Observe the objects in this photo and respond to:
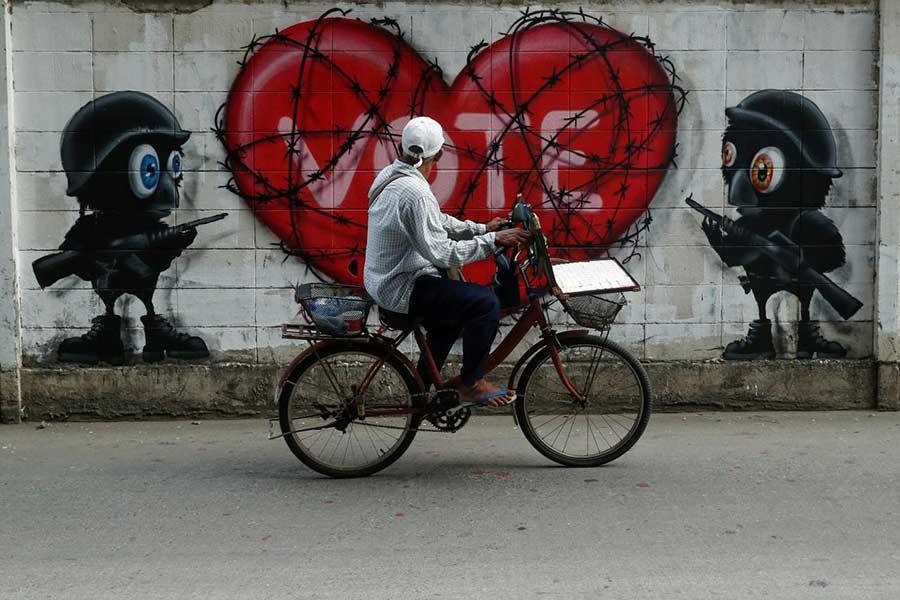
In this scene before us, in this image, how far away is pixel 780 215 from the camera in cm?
768

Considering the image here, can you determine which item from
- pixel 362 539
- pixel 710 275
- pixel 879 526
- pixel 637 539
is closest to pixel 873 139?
pixel 710 275

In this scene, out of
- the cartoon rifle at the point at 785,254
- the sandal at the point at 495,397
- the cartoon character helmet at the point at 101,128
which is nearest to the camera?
the sandal at the point at 495,397

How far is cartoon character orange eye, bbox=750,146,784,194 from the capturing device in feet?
25.1

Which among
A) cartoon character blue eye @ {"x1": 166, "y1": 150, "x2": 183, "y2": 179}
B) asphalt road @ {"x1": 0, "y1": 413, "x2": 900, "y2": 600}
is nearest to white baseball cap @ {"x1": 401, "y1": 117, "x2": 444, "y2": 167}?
asphalt road @ {"x1": 0, "y1": 413, "x2": 900, "y2": 600}

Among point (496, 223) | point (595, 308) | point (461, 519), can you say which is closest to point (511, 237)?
point (496, 223)

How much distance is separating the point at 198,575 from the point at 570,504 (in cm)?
183

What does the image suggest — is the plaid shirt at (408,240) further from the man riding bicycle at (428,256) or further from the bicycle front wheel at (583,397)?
the bicycle front wheel at (583,397)

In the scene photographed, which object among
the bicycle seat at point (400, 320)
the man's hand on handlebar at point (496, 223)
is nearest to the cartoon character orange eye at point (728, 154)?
the man's hand on handlebar at point (496, 223)

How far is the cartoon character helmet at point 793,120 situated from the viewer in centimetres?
762

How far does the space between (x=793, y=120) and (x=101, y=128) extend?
4.54 m

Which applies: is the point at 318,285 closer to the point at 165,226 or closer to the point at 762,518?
the point at 165,226

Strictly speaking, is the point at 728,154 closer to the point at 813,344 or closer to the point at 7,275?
the point at 813,344

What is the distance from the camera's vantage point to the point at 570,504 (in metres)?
5.50

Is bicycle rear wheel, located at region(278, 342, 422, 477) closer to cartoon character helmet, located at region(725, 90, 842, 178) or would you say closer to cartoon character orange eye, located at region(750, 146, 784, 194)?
cartoon character orange eye, located at region(750, 146, 784, 194)
